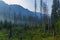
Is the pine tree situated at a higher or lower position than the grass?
higher

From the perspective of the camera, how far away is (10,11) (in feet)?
12.7

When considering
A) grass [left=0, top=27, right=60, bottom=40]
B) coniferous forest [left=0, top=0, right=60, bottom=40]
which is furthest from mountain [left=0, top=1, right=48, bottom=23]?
grass [left=0, top=27, right=60, bottom=40]

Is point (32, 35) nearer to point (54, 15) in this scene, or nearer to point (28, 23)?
point (28, 23)

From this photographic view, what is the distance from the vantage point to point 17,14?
3879mm

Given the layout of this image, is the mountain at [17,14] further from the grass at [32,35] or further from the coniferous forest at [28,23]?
the grass at [32,35]

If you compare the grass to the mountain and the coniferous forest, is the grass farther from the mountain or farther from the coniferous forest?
the mountain

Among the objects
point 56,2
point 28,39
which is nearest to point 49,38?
point 28,39

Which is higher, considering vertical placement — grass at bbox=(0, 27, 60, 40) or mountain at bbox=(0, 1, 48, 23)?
mountain at bbox=(0, 1, 48, 23)

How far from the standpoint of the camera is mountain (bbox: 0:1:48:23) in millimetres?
3836

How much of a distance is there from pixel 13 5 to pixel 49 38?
0.80 m

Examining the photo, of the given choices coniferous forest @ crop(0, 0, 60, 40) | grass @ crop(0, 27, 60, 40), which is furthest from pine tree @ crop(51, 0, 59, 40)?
grass @ crop(0, 27, 60, 40)

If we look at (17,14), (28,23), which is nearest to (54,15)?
(28,23)

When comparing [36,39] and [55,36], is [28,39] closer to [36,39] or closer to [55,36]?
[36,39]

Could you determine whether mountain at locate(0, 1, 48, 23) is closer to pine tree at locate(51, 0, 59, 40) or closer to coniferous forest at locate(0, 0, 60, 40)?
coniferous forest at locate(0, 0, 60, 40)
